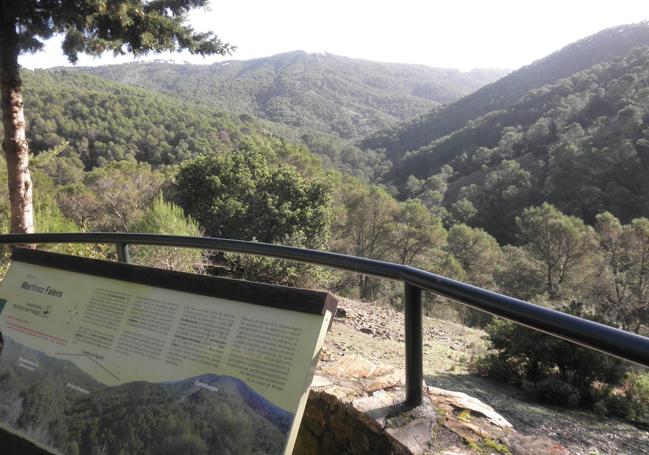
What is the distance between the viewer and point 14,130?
460 centimetres

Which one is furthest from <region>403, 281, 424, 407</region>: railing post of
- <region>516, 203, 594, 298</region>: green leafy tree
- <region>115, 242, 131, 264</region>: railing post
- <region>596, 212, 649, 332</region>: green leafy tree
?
<region>516, 203, 594, 298</region>: green leafy tree

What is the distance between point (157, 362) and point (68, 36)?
5487mm

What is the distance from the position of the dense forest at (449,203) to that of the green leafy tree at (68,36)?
3.86 ft

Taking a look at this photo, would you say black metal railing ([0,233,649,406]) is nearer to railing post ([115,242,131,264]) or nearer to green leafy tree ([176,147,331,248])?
railing post ([115,242,131,264])

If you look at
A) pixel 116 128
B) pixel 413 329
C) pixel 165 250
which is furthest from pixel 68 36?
pixel 116 128

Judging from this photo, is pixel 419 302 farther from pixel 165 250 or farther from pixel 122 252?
pixel 165 250

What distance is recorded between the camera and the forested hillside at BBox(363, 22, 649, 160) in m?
82.6

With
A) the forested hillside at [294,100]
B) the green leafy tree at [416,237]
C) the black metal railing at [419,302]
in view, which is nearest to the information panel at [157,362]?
the black metal railing at [419,302]

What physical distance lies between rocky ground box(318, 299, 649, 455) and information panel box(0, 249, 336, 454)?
1.03 metres

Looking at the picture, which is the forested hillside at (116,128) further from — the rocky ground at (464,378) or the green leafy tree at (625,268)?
the rocky ground at (464,378)

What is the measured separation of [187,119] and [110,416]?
65.8m

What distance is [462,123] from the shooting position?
93812mm

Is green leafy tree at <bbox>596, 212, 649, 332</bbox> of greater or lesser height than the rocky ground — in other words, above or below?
below

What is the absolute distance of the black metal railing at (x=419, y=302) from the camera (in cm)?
86
